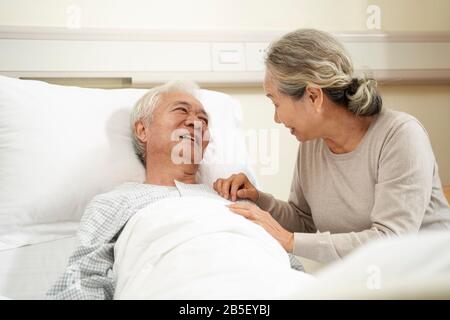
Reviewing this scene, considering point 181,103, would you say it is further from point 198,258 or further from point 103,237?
point 198,258

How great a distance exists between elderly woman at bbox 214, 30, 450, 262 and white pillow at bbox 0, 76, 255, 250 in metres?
0.32

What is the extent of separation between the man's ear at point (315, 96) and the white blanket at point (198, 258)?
0.32 m

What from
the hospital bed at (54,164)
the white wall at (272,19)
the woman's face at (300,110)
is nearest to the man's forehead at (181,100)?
the hospital bed at (54,164)

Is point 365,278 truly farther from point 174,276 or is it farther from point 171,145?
point 171,145

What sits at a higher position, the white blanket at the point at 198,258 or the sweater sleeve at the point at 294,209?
the white blanket at the point at 198,258

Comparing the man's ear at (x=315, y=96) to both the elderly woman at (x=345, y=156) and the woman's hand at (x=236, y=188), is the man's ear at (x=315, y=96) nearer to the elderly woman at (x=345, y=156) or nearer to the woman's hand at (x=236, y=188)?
Result: the elderly woman at (x=345, y=156)

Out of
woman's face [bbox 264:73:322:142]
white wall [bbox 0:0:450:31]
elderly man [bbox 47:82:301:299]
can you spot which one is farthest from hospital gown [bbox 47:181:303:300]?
white wall [bbox 0:0:450:31]

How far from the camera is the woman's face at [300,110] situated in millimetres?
1076

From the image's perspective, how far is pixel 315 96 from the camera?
3.51ft

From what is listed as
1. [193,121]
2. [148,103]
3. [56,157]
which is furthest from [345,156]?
[56,157]

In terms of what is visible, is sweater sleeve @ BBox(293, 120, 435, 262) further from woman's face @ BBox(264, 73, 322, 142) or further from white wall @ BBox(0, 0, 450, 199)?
white wall @ BBox(0, 0, 450, 199)

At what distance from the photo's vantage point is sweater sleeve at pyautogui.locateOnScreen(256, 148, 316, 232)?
126 cm
